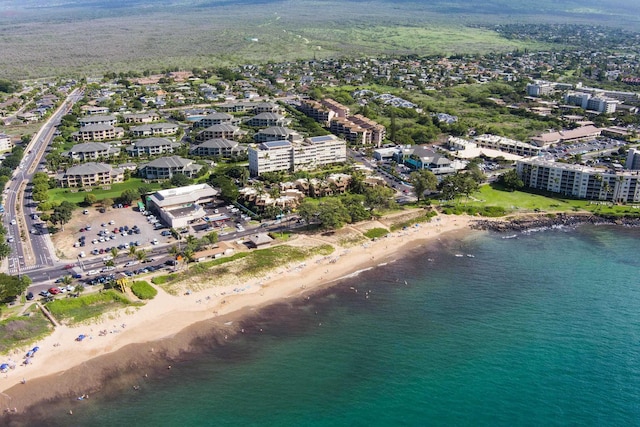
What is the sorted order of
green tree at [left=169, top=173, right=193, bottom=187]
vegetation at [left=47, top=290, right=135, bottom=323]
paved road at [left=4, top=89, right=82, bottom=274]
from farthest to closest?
green tree at [left=169, top=173, right=193, bottom=187] → paved road at [left=4, top=89, right=82, bottom=274] → vegetation at [left=47, top=290, right=135, bottom=323]

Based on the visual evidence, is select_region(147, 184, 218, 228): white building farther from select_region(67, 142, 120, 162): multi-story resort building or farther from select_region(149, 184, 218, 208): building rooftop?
select_region(67, 142, 120, 162): multi-story resort building

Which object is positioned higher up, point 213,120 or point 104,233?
point 213,120

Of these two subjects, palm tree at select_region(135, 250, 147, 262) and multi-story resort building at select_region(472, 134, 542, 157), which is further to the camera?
multi-story resort building at select_region(472, 134, 542, 157)

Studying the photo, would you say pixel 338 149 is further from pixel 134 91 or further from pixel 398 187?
pixel 134 91

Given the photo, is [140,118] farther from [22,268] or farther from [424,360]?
[424,360]

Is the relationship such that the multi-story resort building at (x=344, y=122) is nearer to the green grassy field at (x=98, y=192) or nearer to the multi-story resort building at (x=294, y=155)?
the multi-story resort building at (x=294, y=155)

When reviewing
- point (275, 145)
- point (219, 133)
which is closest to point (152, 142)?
point (219, 133)

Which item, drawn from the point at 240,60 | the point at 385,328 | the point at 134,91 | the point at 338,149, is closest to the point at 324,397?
the point at 385,328

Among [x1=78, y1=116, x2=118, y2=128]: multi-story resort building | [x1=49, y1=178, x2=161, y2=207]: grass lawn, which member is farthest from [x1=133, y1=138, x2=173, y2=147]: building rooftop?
[x1=78, y1=116, x2=118, y2=128]: multi-story resort building
